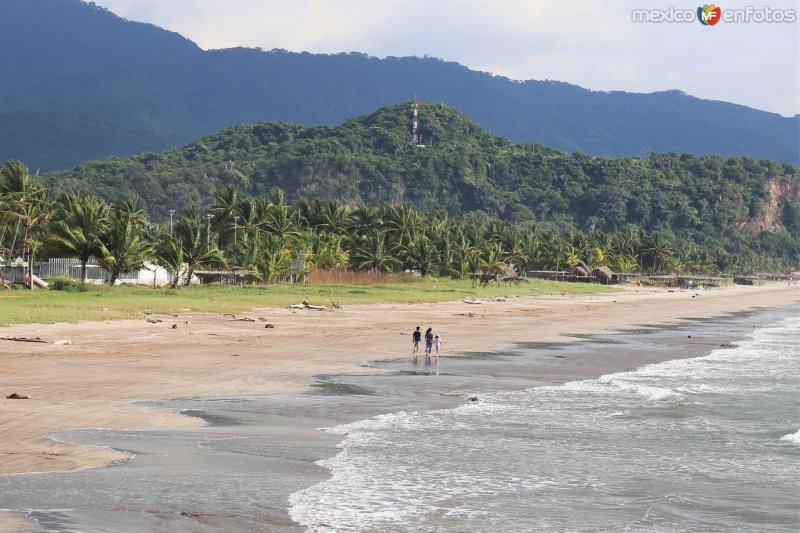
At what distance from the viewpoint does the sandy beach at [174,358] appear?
1731 centimetres

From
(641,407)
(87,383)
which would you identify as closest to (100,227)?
(87,383)

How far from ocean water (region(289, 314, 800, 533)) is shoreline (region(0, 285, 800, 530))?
139 inches

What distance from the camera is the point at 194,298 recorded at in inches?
2263

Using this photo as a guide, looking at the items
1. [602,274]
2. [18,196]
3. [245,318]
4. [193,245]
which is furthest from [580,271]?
[245,318]

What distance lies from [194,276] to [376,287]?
50.3ft

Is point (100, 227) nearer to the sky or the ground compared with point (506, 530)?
nearer to the sky

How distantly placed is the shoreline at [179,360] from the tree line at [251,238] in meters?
17.2

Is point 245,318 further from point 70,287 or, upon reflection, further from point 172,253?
point 172,253

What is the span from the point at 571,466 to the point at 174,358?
16204mm

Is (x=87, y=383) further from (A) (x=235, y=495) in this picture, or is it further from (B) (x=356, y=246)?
(B) (x=356, y=246)

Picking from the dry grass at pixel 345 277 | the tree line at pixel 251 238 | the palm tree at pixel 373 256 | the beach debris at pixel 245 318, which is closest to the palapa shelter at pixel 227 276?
the tree line at pixel 251 238

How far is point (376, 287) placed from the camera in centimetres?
8181

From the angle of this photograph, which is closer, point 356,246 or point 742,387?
point 742,387

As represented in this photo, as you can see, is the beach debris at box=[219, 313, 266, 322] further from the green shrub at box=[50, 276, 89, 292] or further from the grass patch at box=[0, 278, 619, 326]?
the green shrub at box=[50, 276, 89, 292]
